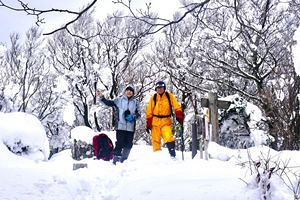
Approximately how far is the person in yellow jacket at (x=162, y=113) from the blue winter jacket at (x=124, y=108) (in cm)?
29

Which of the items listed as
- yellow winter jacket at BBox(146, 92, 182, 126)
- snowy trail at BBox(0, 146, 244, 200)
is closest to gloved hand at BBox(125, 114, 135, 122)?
yellow winter jacket at BBox(146, 92, 182, 126)

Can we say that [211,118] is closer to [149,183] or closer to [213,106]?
[213,106]

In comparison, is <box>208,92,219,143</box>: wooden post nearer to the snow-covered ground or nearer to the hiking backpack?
the snow-covered ground

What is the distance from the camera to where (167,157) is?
24.6 ft

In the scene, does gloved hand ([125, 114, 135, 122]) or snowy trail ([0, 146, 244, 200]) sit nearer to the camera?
snowy trail ([0, 146, 244, 200])

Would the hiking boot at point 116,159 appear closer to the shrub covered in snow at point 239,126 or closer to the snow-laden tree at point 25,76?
the shrub covered in snow at point 239,126

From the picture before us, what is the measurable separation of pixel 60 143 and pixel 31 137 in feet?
72.1

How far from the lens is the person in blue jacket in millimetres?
7500

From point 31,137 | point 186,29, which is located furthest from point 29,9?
point 186,29

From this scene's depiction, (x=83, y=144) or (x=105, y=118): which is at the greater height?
(x=105, y=118)

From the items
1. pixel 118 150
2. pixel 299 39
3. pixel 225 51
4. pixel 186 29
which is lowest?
pixel 118 150

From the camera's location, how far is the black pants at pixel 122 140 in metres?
7.54

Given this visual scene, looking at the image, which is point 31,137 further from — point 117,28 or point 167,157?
point 117,28

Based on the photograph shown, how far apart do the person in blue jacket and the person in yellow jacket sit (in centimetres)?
31
